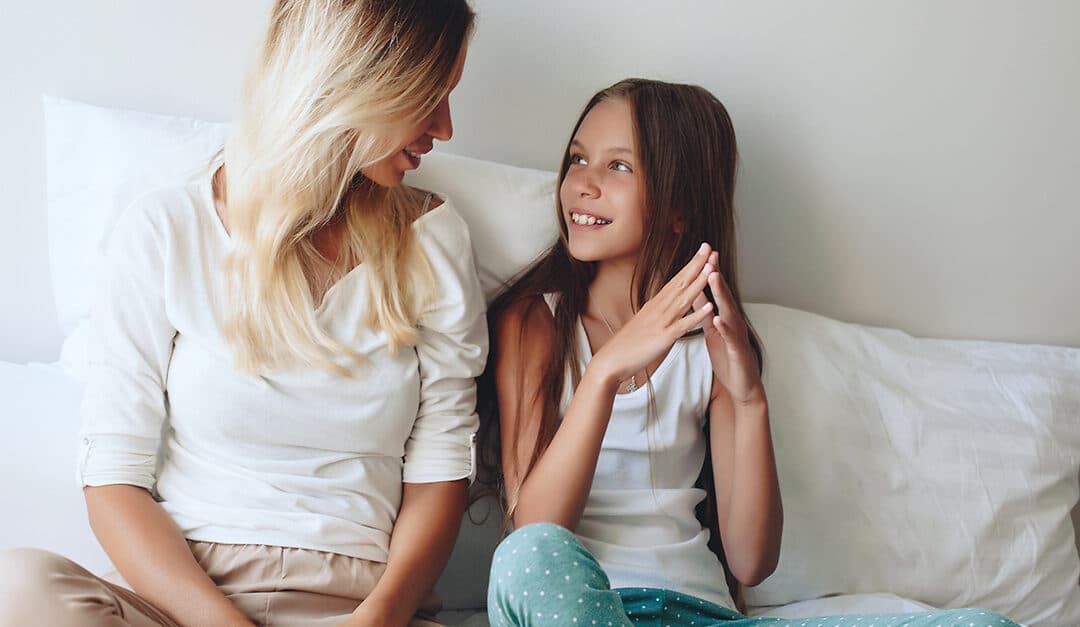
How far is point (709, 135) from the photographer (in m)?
1.47

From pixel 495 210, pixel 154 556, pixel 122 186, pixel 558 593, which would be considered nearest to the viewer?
pixel 558 593

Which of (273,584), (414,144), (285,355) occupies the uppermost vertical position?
(414,144)

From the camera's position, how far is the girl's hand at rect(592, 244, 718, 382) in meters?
1.29

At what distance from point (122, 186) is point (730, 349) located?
0.80m

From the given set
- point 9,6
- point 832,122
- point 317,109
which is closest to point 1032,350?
point 832,122

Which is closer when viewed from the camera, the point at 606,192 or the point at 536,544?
the point at 536,544

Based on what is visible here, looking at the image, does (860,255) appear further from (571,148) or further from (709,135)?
(571,148)

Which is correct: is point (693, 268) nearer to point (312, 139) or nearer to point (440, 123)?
point (440, 123)

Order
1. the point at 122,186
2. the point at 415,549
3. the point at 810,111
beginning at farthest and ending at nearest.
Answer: the point at 810,111 < the point at 122,186 < the point at 415,549

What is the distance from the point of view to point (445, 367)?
4.39 ft

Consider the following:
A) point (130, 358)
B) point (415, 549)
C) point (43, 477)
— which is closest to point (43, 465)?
point (43, 477)

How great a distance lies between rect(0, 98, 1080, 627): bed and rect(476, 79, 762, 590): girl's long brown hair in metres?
0.06

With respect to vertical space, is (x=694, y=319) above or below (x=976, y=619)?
above

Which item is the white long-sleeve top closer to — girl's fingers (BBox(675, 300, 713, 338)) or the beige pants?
the beige pants
